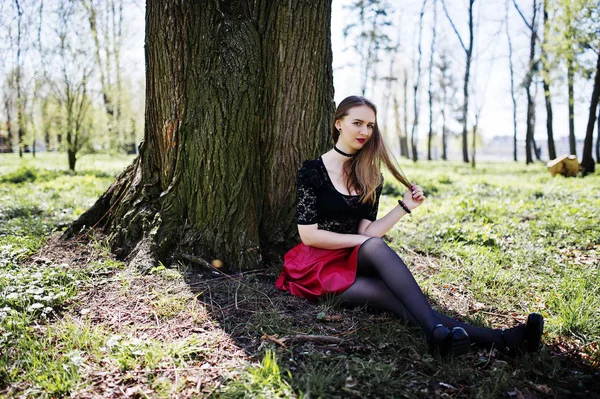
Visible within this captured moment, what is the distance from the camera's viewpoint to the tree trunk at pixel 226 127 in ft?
10.6

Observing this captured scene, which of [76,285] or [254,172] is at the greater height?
[254,172]

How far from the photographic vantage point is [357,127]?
295 centimetres

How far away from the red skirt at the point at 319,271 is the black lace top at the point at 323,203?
215mm

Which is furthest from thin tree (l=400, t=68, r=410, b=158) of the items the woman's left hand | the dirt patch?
the dirt patch

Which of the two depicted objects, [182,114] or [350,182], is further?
[182,114]

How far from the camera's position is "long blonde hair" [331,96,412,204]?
118 inches

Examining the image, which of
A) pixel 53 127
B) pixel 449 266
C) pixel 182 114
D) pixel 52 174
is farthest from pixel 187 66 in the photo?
pixel 53 127

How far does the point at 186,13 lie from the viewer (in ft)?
10.5

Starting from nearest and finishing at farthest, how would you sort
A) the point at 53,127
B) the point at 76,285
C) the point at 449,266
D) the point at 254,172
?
the point at 76,285 < the point at 254,172 < the point at 449,266 < the point at 53,127

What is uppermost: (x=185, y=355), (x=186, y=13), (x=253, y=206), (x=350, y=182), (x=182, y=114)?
(x=186, y=13)

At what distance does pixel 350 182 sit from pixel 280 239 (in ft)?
2.93

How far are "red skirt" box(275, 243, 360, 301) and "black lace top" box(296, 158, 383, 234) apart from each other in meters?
0.21

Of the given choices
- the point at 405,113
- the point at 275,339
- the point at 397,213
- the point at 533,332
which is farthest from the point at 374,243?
the point at 405,113

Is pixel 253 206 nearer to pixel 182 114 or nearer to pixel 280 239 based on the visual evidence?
pixel 280 239
